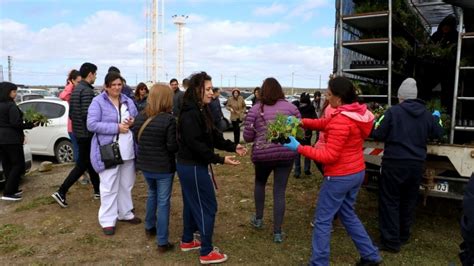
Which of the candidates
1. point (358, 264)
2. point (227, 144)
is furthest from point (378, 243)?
point (227, 144)

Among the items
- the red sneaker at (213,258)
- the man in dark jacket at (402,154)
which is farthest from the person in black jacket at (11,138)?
the man in dark jacket at (402,154)

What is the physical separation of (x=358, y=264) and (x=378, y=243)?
2.24ft

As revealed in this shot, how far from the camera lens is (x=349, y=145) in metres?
3.75

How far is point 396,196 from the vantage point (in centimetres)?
439

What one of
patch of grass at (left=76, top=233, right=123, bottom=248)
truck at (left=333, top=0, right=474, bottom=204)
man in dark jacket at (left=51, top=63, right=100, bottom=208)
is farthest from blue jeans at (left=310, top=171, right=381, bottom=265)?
man in dark jacket at (left=51, top=63, right=100, bottom=208)

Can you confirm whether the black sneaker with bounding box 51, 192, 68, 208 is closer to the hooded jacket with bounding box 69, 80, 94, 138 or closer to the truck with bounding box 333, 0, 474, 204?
the hooded jacket with bounding box 69, 80, 94, 138

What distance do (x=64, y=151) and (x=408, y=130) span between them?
759 cm

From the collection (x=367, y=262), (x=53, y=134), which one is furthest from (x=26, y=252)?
(x=53, y=134)

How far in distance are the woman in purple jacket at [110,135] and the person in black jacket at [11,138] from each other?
1.88 m

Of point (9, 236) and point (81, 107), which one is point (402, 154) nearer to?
point (81, 107)

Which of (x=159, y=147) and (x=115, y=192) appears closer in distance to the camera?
(x=159, y=147)

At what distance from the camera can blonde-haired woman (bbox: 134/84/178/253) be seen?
4.27 m

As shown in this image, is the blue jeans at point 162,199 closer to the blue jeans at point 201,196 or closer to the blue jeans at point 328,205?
the blue jeans at point 201,196

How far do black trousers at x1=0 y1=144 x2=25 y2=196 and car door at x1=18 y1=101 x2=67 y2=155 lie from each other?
3089mm
